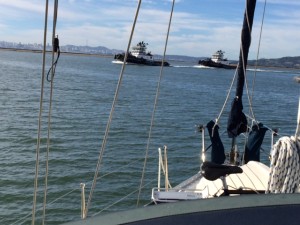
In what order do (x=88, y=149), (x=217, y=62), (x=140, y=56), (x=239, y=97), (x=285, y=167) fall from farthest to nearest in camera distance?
(x=217, y=62)
(x=140, y=56)
(x=88, y=149)
(x=239, y=97)
(x=285, y=167)

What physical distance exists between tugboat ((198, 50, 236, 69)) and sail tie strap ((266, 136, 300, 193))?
12397 cm

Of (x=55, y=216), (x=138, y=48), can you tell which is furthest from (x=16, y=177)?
(x=138, y=48)

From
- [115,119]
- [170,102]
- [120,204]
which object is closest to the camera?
[120,204]

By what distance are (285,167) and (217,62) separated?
127m

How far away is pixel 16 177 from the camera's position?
39.2 feet

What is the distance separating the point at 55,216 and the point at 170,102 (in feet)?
78.7

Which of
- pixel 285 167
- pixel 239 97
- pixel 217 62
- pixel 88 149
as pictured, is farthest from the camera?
pixel 217 62

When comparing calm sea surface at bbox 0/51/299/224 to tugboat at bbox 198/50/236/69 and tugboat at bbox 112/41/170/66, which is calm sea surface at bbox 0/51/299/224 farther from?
tugboat at bbox 198/50/236/69

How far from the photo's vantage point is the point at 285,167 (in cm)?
379

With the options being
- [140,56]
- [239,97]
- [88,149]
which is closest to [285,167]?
[239,97]

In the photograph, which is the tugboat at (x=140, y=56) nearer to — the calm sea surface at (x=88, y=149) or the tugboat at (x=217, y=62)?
the tugboat at (x=217, y=62)

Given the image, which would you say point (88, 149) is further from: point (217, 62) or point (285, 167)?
point (217, 62)

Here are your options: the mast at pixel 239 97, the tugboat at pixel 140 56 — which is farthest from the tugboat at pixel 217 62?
the mast at pixel 239 97

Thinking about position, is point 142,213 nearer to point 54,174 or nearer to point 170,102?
point 54,174
